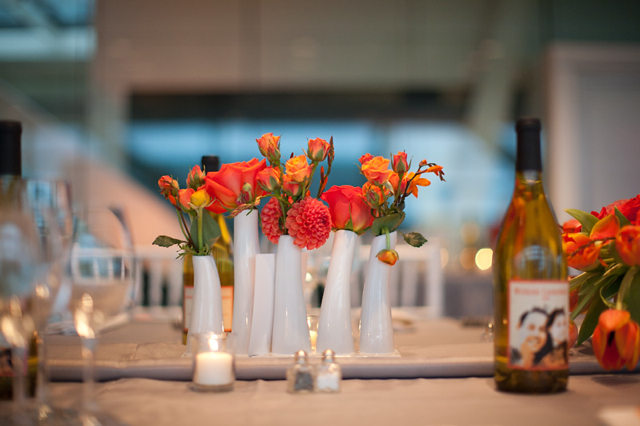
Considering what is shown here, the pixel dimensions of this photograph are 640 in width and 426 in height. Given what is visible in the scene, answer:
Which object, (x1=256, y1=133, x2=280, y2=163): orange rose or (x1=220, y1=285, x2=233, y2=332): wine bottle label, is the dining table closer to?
(x1=220, y1=285, x2=233, y2=332): wine bottle label

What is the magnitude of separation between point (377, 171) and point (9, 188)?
0.39 metres

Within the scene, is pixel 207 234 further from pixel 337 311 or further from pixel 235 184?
pixel 337 311

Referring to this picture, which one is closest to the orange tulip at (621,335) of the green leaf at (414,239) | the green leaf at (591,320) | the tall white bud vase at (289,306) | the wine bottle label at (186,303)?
the green leaf at (591,320)

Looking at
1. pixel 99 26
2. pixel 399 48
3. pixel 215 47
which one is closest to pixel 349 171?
pixel 399 48

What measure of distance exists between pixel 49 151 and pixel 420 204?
236 centimetres

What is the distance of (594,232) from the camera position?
0.64 meters

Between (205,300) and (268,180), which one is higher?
(268,180)

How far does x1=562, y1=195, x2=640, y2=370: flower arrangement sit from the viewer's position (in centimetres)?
55

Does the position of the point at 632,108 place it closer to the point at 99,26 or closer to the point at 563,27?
the point at 563,27

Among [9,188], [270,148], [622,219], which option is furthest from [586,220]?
[9,188]

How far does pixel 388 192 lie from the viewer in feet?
2.18

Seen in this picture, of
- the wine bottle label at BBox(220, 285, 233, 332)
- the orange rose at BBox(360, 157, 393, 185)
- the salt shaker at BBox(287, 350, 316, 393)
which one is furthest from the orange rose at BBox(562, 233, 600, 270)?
the wine bottle label at BBox(220, 285, 233, 332)

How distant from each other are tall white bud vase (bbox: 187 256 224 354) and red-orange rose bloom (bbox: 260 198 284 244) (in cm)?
8

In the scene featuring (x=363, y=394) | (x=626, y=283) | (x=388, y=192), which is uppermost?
(x=388, y=192)
